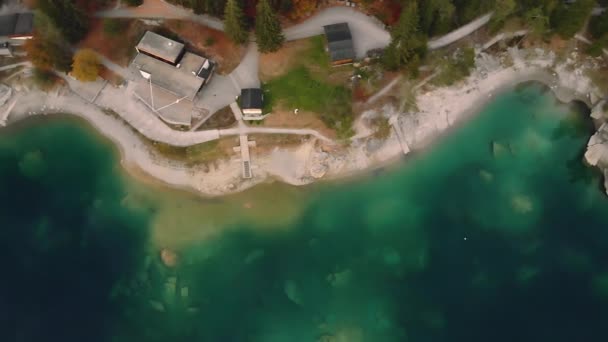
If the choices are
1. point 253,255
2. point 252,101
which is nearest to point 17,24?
point 252,101

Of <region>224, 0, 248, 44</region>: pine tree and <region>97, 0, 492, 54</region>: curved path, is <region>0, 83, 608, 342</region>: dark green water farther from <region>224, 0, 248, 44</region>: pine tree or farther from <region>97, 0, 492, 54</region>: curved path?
<region>224, 0, 248, 44</region>: pine tree

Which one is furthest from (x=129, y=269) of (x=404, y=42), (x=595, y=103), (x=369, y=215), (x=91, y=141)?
(x=595, y=103)

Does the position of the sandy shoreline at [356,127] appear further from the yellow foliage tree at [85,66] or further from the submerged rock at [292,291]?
the submerged rock at [292,291]

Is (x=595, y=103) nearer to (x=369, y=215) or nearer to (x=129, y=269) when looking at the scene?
(x=369, y=215)

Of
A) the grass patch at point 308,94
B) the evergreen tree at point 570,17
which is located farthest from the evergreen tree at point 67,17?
the evergreen tree at point 570,17

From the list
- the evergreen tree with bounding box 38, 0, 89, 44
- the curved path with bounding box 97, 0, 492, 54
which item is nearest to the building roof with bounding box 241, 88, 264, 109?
the curved path with bounding box 97, 0, 492, 54
